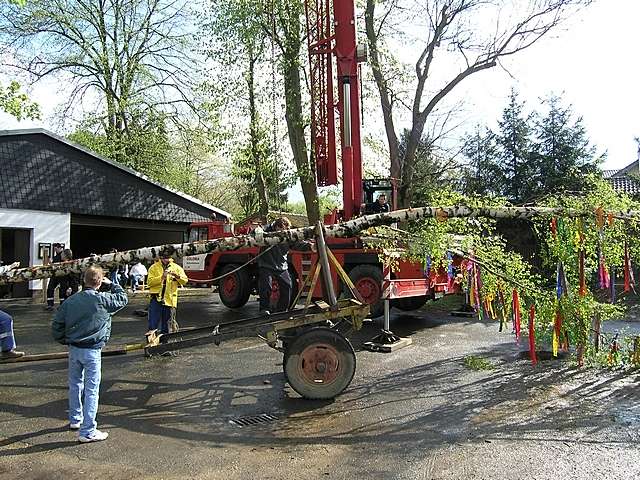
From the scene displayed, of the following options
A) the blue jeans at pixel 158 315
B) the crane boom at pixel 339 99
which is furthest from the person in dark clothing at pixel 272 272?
the crane boom at pixel 339 99

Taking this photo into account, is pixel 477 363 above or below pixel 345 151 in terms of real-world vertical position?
below

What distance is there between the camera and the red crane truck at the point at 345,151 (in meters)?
10.8

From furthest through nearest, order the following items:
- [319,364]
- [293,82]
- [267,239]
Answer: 1. [293,82]
2. [267,239]
3. [319,364]

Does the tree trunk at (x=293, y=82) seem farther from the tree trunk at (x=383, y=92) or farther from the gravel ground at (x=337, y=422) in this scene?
the gravel ground at (x=337, y=422)

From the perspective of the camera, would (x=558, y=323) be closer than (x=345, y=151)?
Yes

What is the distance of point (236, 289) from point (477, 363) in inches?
308

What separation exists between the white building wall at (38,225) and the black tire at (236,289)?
7.60 m

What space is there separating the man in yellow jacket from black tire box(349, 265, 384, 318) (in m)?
3.93

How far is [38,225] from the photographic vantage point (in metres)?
18.5

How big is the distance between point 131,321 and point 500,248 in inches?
342

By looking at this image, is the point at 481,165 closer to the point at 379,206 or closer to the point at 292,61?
the point at 292,61

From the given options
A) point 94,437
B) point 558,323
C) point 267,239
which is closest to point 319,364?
point 267,239

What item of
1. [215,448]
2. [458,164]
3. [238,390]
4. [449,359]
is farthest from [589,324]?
[458,164]

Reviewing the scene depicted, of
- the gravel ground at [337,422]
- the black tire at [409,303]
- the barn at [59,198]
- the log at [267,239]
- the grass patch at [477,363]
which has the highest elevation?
the barn at [59,198]
